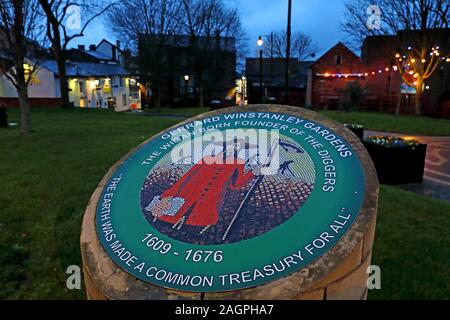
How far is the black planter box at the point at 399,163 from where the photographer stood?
8180 mm

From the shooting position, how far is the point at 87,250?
256 cm

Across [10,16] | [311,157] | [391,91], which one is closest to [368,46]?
[391,91]

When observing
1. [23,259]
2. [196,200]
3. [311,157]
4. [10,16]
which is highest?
[10,16]

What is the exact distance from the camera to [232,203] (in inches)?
105

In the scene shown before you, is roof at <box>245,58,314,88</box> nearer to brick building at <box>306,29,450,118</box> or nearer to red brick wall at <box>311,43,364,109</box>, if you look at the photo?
red brick wall at <box>311,43,364,109</box>

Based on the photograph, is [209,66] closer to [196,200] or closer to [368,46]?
[368,46]

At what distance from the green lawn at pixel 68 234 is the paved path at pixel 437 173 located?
1.51 m

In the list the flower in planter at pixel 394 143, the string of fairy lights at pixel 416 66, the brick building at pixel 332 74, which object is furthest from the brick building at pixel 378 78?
the flower in planter at pixel 394 143

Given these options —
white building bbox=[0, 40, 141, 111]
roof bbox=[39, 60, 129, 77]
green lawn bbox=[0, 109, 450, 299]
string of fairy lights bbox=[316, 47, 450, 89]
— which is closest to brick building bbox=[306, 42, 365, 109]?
string of fairy lights bbox=[316, 47, 450, 89]

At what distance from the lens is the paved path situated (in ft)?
24.9

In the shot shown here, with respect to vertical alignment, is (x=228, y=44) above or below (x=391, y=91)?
above

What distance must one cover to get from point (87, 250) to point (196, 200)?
0.89m

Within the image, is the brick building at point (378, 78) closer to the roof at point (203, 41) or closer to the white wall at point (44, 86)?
the roof at point (203, 41)

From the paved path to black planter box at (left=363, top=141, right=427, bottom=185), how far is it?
296 mm
